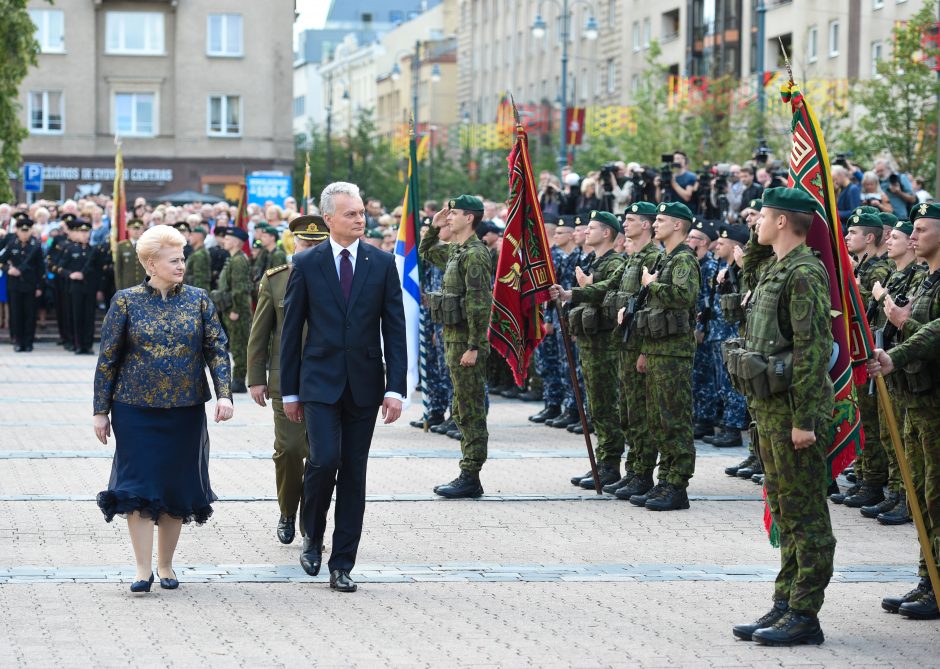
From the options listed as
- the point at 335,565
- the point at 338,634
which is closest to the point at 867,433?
the point at 335,565

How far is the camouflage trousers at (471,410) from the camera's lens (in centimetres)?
1232

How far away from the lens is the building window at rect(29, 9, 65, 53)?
63000mm

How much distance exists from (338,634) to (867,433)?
577cm

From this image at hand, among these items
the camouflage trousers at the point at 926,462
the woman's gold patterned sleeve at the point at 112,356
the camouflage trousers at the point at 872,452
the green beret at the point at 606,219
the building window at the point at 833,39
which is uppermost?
the building window at the point at 833,39

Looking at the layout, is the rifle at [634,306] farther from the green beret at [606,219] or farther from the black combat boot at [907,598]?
the black combat boot at [907,598]

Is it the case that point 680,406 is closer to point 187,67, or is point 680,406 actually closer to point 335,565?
point 335,565

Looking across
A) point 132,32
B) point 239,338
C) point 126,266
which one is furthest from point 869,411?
point 132,32

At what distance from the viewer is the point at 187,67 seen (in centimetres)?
6450

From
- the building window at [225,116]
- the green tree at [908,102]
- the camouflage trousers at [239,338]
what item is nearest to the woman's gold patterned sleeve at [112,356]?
the camouflage trousers at [239,338]

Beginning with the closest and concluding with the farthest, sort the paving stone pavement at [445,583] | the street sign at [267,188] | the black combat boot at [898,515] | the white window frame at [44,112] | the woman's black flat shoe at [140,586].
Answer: the paving stone pavement at [445,583] < the woman's black flat shoe at [140,586] < the black combat boot at [898,515] < the street sign at [267,188] < the white window frame at [44,112]

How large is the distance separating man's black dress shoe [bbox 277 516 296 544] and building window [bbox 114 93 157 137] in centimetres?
5569

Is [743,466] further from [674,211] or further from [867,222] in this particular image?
[674,211]

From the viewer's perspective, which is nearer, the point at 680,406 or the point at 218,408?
the point at 218,408

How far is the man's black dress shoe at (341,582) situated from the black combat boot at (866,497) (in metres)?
4.76
